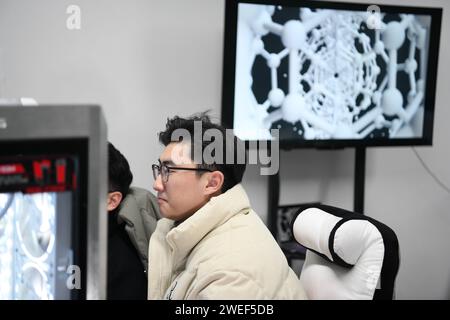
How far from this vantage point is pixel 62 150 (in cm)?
68

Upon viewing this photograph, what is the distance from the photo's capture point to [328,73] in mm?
2672

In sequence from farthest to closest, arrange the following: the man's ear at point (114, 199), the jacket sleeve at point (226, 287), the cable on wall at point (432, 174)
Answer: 1. the cable on wall at point (432, 174)
2. the man's ear at point (114, 199)
3. the jacket sleeve at point (226, 287)

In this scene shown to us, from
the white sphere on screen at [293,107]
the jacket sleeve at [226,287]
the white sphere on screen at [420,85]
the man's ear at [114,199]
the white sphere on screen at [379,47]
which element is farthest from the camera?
the white sphere on screen at [420,85]

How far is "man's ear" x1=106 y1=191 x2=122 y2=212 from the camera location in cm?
180

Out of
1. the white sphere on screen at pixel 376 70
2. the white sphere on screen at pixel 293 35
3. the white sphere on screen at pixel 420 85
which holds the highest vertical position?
the white sphere on screen at pixel 293 35

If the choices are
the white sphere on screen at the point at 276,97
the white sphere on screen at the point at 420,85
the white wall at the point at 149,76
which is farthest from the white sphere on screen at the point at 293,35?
the white sphere on screen at the point at 420,85

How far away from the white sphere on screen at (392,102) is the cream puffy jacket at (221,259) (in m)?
1.57

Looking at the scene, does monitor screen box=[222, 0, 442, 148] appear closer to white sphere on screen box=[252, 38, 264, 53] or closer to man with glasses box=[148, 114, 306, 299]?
white sphere on screen box=[252, 38, 264, 53]

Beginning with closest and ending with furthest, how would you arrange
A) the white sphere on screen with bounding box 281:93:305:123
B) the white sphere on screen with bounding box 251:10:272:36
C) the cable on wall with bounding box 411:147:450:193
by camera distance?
the white sphere on screen with bounding box 251:10:272:36 < the white sphere on screen with bounding box 281:93:305:123 < the cable on wall with bounding box 411:147:450:193

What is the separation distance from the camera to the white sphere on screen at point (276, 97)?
2.60 metres

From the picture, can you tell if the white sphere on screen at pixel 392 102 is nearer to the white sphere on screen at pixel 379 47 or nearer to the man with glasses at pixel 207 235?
the white sphere on screen at pixel 379 47

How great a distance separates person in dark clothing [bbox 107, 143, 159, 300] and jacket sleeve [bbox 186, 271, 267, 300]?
1.39ft

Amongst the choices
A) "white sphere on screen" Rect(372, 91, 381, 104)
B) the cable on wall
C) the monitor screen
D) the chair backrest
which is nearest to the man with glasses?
the chair backrest
